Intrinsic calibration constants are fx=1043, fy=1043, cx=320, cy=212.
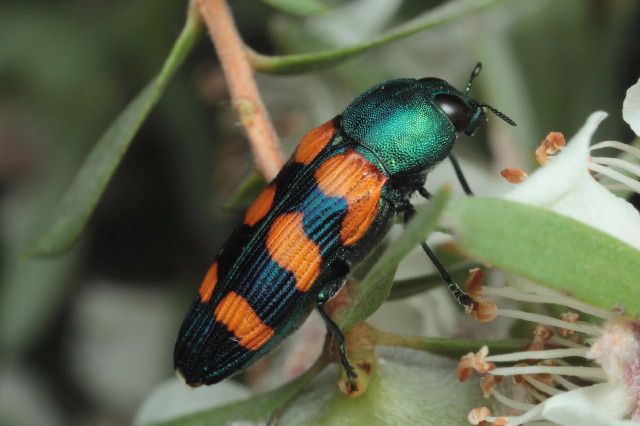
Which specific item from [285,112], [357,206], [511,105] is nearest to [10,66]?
[285,112]

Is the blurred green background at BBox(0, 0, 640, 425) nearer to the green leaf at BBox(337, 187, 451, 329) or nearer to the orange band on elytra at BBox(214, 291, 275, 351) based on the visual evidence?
the orange band on elytra at BBox(214, 291, 275, 351)

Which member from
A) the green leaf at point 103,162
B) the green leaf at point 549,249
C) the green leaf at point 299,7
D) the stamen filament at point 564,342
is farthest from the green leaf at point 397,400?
the green leaf at point 299,7

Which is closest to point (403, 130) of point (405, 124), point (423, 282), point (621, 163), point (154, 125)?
point (405, 124)

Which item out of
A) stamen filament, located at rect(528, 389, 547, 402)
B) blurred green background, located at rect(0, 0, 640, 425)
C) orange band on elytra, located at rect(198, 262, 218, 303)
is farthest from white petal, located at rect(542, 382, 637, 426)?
blurred green background, located at rect(0, 0, 640, 425)

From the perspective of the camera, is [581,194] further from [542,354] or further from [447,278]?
[447,278]

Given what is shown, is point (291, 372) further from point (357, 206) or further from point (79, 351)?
point (79, 351)

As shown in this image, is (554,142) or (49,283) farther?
(49,283)
